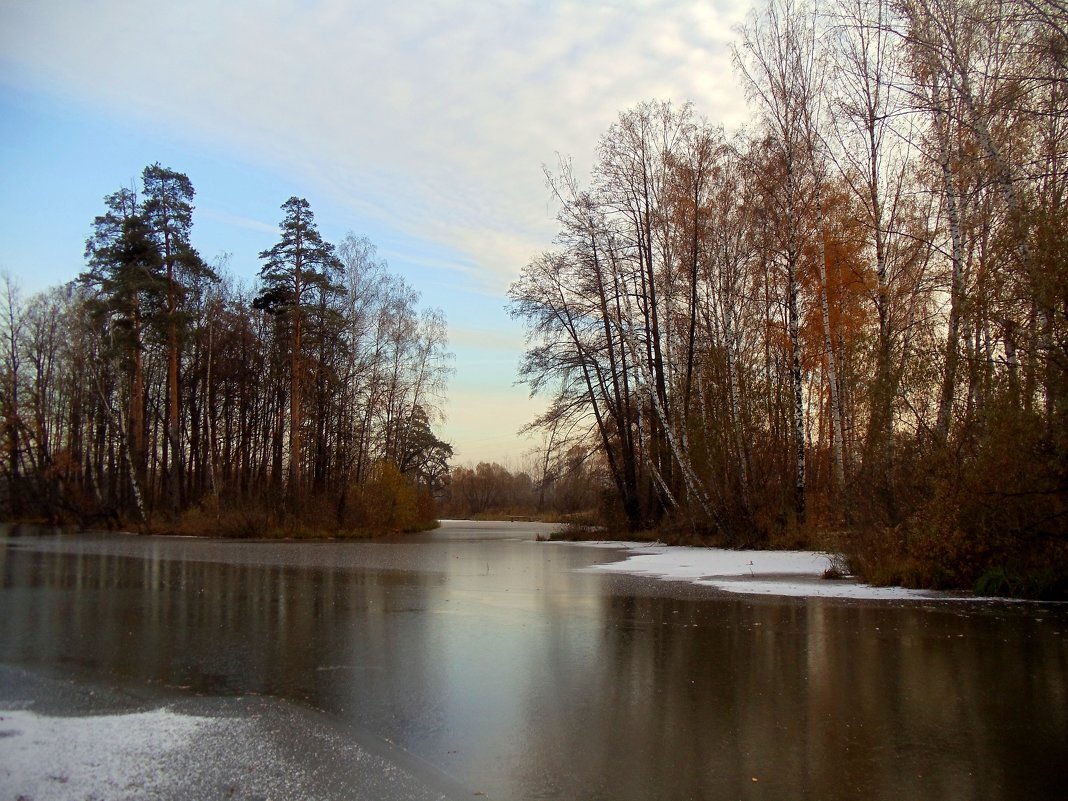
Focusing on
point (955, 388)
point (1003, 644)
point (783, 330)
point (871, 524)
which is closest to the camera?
point (1003, 644)

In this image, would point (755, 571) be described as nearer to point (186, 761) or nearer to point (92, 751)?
point (186, 761)

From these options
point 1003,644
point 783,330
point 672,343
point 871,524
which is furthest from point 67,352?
point 1003,644

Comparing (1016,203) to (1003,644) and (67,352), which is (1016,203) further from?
(67,352)

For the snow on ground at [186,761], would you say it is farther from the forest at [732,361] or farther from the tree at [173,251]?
the tree at [173,251]

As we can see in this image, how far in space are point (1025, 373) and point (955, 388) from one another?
7.38ft

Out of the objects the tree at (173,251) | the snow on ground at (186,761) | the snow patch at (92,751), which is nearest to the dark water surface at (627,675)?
the snow on ground at (186,761)

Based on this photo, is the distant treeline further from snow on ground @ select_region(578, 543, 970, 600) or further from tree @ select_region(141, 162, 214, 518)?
tree @ select_region(141, 162, 214, 518)

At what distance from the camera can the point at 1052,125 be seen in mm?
11672

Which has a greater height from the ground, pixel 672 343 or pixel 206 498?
pixel 672 343

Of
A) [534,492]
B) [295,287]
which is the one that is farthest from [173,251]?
[534,492]

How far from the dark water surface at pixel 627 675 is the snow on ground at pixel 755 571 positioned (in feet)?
3.51

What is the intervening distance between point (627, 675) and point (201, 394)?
139ft

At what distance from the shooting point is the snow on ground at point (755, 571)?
12398 millimetres

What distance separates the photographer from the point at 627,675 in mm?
6801
